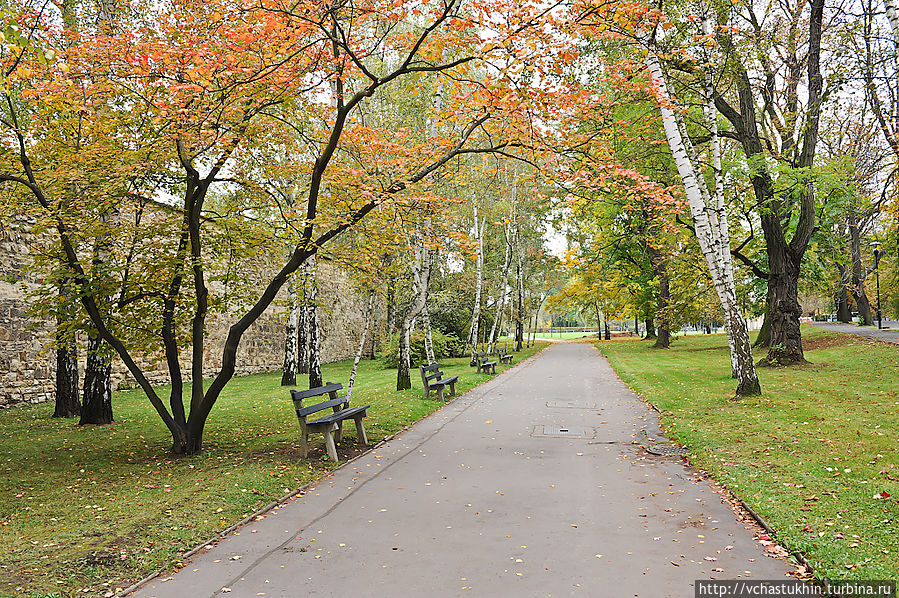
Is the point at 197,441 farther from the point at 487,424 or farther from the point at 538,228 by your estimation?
the point at 538,228

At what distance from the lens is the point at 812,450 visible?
6.84m

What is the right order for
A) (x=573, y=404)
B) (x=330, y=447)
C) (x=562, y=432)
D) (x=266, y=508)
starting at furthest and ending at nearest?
1. (x=573, y=404)
2. (x=562, y=432)
3. (x=330, y=447)
4. (x=266, y=508)

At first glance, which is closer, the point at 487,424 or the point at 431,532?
the point at 431,532

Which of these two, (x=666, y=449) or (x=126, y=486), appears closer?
(x=126, y=486)

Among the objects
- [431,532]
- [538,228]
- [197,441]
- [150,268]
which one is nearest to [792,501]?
[431,532]

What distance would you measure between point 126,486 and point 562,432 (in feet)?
19.4

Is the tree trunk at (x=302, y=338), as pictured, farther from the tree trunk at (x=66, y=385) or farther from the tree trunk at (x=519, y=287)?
the tree trunk at (x=519, y=287)

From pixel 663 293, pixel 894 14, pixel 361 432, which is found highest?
pixel 894 14

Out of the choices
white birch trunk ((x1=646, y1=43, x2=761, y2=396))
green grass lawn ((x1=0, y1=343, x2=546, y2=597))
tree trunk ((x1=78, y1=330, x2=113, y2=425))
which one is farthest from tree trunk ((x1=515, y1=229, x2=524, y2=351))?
tree trunk ((x1=78, y1=330, x2=113, y2=425))

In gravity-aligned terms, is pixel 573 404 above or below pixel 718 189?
below

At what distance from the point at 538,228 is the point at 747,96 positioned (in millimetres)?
21099

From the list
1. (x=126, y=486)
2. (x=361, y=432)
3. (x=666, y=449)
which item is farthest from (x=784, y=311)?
(x=126, y=486)

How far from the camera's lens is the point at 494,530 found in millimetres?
4723

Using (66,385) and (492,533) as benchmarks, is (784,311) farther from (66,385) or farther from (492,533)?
(66,385)
